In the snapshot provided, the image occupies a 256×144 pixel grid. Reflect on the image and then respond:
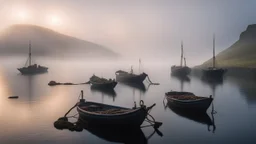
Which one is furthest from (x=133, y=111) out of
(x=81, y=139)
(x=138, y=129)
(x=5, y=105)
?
(x=5, y=105)

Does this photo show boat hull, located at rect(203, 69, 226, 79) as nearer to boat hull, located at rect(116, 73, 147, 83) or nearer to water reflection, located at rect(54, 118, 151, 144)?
boat hull, located at rect(116, 73, 147, 83)

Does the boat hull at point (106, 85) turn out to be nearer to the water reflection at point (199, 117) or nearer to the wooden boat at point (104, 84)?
the wooden boat at point (104, 84)

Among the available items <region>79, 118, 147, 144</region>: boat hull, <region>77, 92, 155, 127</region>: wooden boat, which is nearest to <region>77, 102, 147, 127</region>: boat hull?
<region>77, 92, 155, 127</region>: wooden boat

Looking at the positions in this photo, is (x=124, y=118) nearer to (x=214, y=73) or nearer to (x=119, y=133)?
(x=119, y=133)

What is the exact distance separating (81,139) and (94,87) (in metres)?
→ 65.2

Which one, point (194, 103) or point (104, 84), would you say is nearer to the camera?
point (194, 103)

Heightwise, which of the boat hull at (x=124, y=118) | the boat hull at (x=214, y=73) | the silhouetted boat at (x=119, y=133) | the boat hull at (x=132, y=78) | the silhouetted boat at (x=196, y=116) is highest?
the boat hull at (x=214, y=73)

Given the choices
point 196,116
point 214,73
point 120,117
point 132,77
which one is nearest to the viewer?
point 120,117

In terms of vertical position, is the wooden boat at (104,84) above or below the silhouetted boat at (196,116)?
above

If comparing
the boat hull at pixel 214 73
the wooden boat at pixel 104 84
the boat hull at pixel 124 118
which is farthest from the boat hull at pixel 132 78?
the boat hull at pixel 124 118

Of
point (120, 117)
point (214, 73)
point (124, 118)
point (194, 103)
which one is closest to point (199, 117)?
point (194, 103)

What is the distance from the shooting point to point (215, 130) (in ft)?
140

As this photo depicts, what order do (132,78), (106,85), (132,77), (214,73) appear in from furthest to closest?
(214,73) → (132,78) → (132,77) → (106,85)

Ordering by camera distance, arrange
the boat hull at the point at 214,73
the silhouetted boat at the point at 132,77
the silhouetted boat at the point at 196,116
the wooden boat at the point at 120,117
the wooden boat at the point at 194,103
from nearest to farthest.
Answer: the wooden boat at the point at 120,117 → the silhouetted boat at the point at 196,116 → the wooden boat at the point at 194,103 → the silhouetted boat at the point at 132,77 → the boat hull at the point at 214,73
